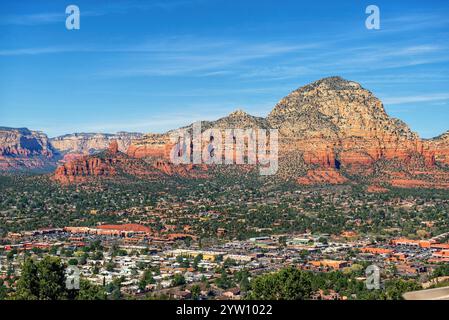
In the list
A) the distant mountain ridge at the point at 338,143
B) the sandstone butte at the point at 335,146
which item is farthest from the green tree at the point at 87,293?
the distant mountain ridge at the point at 338,143

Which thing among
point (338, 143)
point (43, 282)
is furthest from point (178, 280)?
point (338, 143)

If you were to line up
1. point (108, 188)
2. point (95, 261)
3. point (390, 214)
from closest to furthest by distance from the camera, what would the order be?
point (95, 261)
point (390, 214)
point (108, 188)

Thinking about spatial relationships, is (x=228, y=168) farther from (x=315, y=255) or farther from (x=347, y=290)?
(x=347, y=290)

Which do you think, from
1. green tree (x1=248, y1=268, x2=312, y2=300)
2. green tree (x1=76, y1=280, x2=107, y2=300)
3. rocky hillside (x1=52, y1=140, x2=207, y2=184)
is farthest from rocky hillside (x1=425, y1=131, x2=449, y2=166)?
green tree (x1=76, y1=280, x2=107, y2=300)

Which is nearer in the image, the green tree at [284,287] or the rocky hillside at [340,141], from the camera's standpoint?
the green tree at [284,287]

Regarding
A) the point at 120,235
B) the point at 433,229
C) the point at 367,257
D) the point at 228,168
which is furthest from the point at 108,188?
the point at 367,257

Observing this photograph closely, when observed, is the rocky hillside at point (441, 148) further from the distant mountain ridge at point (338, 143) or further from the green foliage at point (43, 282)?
the green foliage at point (43, 282)

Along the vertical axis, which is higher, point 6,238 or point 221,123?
point 221,123

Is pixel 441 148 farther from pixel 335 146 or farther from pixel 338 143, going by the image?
pixel 335 146
